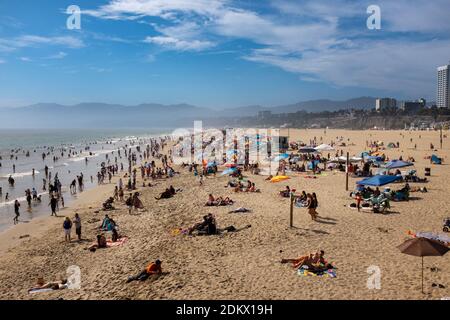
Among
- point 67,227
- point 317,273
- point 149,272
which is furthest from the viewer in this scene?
point 67,227

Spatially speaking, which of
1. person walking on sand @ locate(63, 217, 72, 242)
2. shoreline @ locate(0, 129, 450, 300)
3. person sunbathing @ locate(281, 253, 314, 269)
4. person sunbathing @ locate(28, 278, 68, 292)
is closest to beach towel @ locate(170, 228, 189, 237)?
shoreline @ locate(0, 129, 450, 300)

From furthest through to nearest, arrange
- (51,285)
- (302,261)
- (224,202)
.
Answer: (224,202) < (51,285) < (302,261)

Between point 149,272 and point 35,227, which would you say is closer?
point 149,272

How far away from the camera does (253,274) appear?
9016 mm

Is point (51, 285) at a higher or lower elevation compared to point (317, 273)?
lower

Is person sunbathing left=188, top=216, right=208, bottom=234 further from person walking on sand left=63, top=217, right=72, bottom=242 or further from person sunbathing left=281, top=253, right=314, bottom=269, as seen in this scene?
person walking on sand left=63, top=217, right=72, bottom=242

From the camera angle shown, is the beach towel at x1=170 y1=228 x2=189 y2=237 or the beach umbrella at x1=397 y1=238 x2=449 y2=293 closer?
the beach umbrella at x1=397 y1=238 x2=449 y2=293

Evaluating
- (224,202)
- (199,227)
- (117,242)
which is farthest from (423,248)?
(224,202)

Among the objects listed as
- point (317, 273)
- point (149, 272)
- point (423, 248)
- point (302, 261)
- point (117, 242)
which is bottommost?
point (117, 242)

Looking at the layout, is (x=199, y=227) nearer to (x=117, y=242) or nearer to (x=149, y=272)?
(x=117, y=242)

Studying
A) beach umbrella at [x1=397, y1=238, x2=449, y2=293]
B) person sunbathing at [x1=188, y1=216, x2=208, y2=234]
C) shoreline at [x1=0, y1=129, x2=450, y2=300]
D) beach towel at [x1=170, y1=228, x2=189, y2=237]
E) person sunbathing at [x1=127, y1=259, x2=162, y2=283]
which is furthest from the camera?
beach towel at [x1=170, y1=228, x2=189, y2=237]

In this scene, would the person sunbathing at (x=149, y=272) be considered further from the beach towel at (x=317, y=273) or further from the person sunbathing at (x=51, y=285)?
the beach towel at (x=317, y=273)

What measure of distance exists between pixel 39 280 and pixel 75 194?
55.2ft

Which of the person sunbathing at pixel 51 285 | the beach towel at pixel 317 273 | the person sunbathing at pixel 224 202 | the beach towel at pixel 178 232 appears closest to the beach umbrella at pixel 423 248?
the beach towel at pixel 317 273
